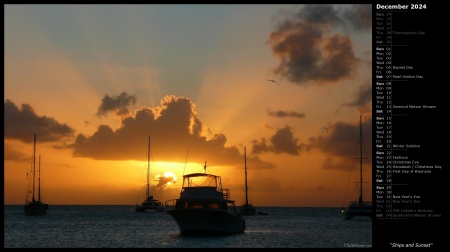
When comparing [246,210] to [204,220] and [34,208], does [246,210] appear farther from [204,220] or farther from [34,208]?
[204,220]

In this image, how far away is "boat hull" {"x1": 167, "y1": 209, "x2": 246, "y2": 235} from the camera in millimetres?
71812
